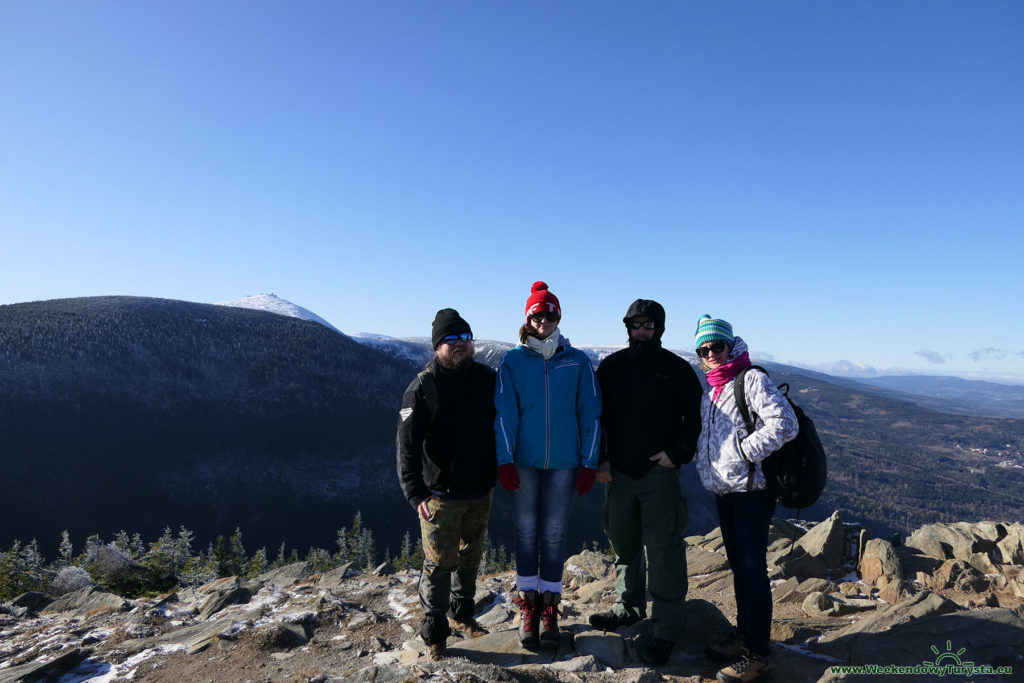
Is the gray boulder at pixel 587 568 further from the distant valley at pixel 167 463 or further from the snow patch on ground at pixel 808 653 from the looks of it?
the distant valley at pixel 167 463

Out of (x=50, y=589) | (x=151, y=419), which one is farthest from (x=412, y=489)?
(x=151, y=419)

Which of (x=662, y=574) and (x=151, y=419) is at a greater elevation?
(x=662, y=574)

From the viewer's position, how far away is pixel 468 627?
6.75 metres

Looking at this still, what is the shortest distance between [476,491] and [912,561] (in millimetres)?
9859

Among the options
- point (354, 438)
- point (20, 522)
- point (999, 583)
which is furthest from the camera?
point (354, 438)

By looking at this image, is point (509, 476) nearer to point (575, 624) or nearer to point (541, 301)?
point (541, 301)

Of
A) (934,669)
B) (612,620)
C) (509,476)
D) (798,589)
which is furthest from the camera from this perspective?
(798,589)

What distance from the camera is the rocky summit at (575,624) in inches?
202

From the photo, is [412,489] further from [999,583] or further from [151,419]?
[151,419]

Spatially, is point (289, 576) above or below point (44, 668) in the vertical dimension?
below

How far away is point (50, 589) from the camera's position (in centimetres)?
1355

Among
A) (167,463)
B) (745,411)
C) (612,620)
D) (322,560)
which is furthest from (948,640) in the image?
(167,463)

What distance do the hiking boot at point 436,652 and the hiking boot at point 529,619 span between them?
2.91 feet

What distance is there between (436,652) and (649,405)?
11.9 ft
